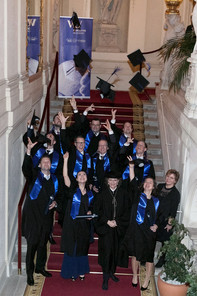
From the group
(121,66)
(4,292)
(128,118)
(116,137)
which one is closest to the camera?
(4,292)

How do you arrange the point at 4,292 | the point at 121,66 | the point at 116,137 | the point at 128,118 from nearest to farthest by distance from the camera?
the point at 4,292 < the point at 116,137 < the point at 128,118 < the point at 121,66

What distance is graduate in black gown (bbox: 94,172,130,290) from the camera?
25.2 feet

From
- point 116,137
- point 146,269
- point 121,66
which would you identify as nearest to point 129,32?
point 121,66

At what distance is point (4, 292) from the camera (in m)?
7.75

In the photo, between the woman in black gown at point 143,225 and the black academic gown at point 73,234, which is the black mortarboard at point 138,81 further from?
the black academic gown at point 73,234

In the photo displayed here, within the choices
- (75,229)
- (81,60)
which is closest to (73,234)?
(75,229)

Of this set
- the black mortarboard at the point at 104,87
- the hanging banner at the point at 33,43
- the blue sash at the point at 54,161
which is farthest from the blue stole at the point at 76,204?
the hanging banner at the point at 33,43

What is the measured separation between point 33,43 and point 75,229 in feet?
15.2

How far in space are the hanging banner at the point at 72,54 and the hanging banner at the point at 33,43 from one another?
101 cm

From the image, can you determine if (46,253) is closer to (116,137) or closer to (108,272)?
(108,272)

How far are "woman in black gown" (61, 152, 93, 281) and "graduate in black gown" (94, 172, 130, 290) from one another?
17 cm

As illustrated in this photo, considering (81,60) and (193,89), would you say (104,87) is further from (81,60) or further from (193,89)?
(193,89)

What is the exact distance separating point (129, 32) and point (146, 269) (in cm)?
933

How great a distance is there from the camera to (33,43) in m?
10.8
